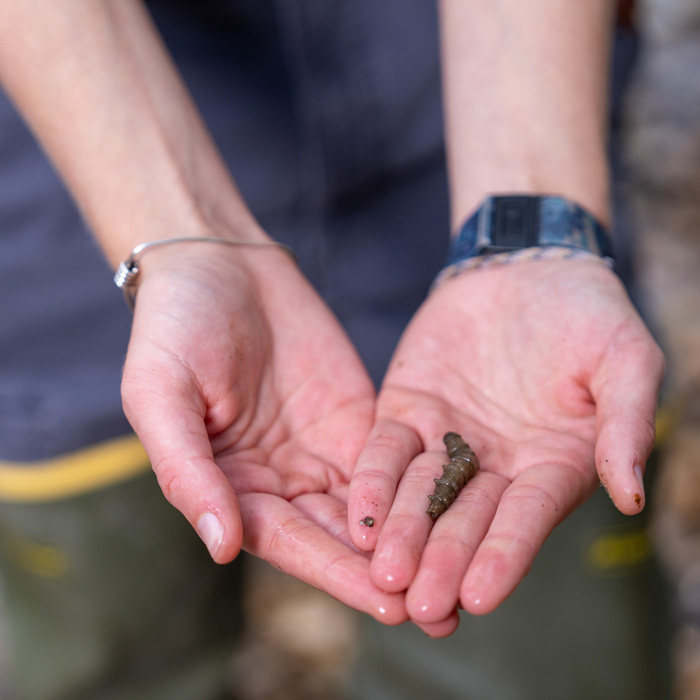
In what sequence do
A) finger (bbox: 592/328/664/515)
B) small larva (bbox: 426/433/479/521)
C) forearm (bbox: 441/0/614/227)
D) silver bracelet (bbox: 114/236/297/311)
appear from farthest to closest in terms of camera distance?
1. forearm (bbox: 441/0/614/227)
2. silver bracelet (bbox: 114/236/297/311)
3. small larva (bbox: 426/433/479/521)
4. finger (bbox: 592/328/664/515)

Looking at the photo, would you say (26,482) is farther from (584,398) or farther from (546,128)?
(546,128)

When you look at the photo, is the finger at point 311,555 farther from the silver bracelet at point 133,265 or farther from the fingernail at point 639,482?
the silver bracelet at point 133,265

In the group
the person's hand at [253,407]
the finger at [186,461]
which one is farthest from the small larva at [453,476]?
the finger at [186,461]

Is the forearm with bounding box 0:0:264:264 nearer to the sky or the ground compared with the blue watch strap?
nearer to the sky

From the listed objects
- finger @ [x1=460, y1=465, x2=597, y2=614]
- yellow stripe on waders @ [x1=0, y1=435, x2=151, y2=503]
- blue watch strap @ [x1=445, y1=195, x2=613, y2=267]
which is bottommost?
yellow stripe on waders @ [x1=0, y1=435, x2=151, y2=503]

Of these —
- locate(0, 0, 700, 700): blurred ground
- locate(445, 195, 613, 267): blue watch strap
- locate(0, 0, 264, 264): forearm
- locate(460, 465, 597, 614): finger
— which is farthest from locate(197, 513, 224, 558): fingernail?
locate(0, 0, 700, 700): blurred ground

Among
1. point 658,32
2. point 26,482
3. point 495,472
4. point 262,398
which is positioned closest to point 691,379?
point 658,32

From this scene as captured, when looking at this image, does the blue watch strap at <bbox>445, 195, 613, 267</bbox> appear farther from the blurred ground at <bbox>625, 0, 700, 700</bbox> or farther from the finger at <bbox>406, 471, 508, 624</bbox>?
the blurred ground at <bbox>625, 0, 700, 700</bbox>
